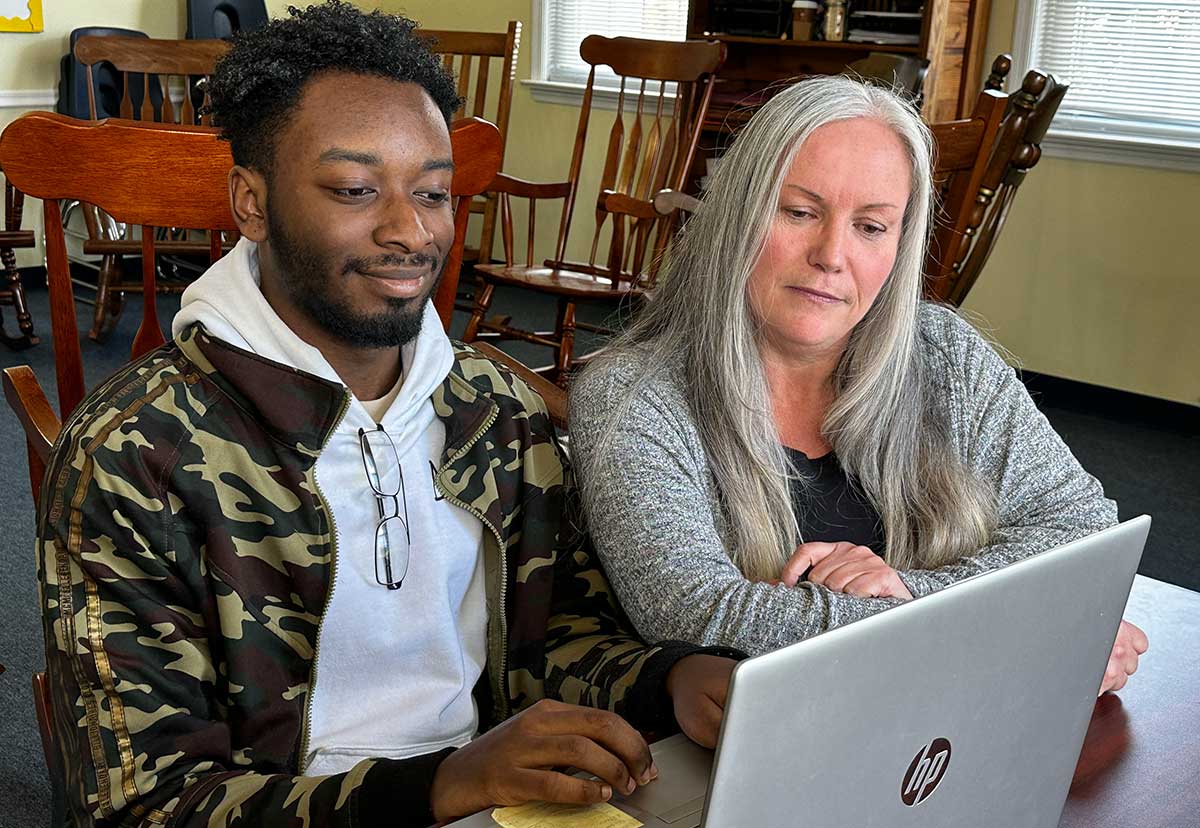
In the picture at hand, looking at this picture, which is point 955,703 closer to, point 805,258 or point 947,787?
point 947,787

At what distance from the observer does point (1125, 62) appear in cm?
416

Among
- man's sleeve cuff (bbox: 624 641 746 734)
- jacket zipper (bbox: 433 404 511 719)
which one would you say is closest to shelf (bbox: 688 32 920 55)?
jacket zipper (bbox: 433 404 511 719)

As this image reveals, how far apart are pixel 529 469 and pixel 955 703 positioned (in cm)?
59

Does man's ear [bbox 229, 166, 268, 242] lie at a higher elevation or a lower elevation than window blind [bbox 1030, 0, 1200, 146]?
lower

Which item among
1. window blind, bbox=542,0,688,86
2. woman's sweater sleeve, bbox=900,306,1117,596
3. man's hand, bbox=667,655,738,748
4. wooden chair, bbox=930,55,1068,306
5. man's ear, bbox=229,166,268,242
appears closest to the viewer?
man's hand, bbox=667,655,738,748

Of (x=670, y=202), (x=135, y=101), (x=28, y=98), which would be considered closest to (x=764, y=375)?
(x=670, y=202)

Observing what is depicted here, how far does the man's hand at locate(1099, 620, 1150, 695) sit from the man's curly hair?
773mm

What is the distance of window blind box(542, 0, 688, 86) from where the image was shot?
549cm

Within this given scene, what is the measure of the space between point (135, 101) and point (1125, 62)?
367cm

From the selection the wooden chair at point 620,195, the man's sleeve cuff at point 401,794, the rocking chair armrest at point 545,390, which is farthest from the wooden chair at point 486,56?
the man's sleeve cuff at point 401,794

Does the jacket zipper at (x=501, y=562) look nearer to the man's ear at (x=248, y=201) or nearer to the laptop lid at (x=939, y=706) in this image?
the man's ear at (x=248, y=201)

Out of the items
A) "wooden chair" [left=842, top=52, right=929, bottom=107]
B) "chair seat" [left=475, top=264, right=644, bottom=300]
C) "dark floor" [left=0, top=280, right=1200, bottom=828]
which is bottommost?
"dark floor" [left=0, top=280, right=1200, bottom=828]

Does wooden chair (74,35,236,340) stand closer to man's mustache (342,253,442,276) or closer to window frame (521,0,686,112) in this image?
man's mustache (342,253,442,276)

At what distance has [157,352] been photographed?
109 cm
